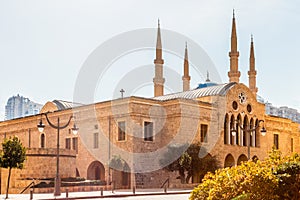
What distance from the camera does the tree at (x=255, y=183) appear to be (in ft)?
34.8

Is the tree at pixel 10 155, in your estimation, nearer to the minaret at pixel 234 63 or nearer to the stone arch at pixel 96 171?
the stone arch at pixel 96 171

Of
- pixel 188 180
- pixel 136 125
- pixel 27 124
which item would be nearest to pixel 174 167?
pixel 188 180

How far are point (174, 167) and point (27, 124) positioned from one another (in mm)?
18323

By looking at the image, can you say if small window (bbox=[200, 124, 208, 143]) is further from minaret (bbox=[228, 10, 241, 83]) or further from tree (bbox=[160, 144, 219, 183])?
minaret (bbox=[228, 10, 241, 83])

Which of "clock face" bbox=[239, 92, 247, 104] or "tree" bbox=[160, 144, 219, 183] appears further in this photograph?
"clock face" bbox=[239, 92, 247, 104]

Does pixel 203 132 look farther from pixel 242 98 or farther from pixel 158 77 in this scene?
pixel 158 77

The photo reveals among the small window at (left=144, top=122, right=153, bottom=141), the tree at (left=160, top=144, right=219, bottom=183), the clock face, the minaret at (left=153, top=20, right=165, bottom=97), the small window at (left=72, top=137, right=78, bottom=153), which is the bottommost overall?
the tree at (left=160, top=144, right=219, bottom=183)

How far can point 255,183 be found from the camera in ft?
34.8

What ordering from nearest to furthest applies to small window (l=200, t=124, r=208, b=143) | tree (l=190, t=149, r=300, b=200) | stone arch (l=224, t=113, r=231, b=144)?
tree (l=190, t=149, r=300, b=200), small window (l=200, t=124, r=208, b=143), stone arch (l=224, t=113, r=231, b=144)

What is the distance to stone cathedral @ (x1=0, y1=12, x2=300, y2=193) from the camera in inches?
1555

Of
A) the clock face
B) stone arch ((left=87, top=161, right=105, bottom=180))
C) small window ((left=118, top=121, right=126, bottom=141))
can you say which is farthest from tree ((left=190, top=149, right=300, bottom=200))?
the clock face

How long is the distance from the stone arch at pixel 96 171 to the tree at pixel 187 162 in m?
6.50

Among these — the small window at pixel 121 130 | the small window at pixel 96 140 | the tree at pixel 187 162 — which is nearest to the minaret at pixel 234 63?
the tree at pixel 187 162

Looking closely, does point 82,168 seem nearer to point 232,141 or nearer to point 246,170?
point 232,141
